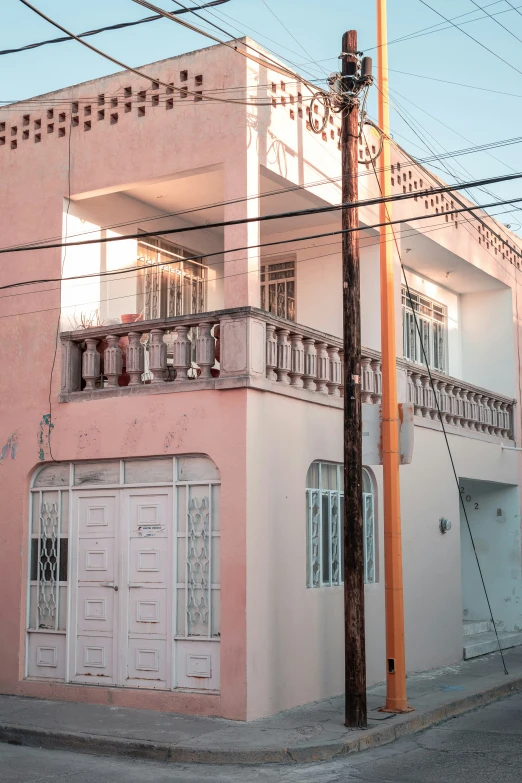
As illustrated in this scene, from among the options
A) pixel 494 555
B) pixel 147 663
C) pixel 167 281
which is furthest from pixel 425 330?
pixel 147 663

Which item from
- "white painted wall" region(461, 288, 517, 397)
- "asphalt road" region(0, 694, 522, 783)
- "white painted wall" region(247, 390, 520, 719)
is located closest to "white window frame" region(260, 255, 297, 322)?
"white painted wall" region(247, 390, 520, 719)

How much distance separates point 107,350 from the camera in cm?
1242

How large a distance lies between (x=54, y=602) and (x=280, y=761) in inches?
170

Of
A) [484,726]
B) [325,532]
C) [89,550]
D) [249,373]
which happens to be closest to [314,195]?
[249,373]

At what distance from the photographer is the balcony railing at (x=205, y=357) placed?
11477mm

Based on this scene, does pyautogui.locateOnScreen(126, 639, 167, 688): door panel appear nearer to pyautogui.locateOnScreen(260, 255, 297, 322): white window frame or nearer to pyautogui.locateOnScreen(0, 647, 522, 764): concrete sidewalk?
pyautogui.locateOnScreen(0, 647, 522, 764): concrete sidewalk

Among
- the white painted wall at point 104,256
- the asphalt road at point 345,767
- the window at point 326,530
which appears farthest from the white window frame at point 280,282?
the asphalt road at point 345,767

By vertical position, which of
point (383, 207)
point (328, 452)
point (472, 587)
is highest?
point (383, 207)

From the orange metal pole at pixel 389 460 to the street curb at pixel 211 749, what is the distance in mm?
521

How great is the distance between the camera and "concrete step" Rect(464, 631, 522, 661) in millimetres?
16094

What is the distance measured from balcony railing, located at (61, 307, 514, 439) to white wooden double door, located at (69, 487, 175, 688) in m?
1.38

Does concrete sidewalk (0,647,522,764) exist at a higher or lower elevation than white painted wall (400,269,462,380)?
lower

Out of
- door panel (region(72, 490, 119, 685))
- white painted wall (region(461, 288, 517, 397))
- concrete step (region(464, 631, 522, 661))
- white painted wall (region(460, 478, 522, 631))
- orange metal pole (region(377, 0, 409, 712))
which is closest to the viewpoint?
orange metal pole (region(377, 0, 409, 712))

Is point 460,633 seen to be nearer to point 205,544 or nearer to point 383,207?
point 205,544
